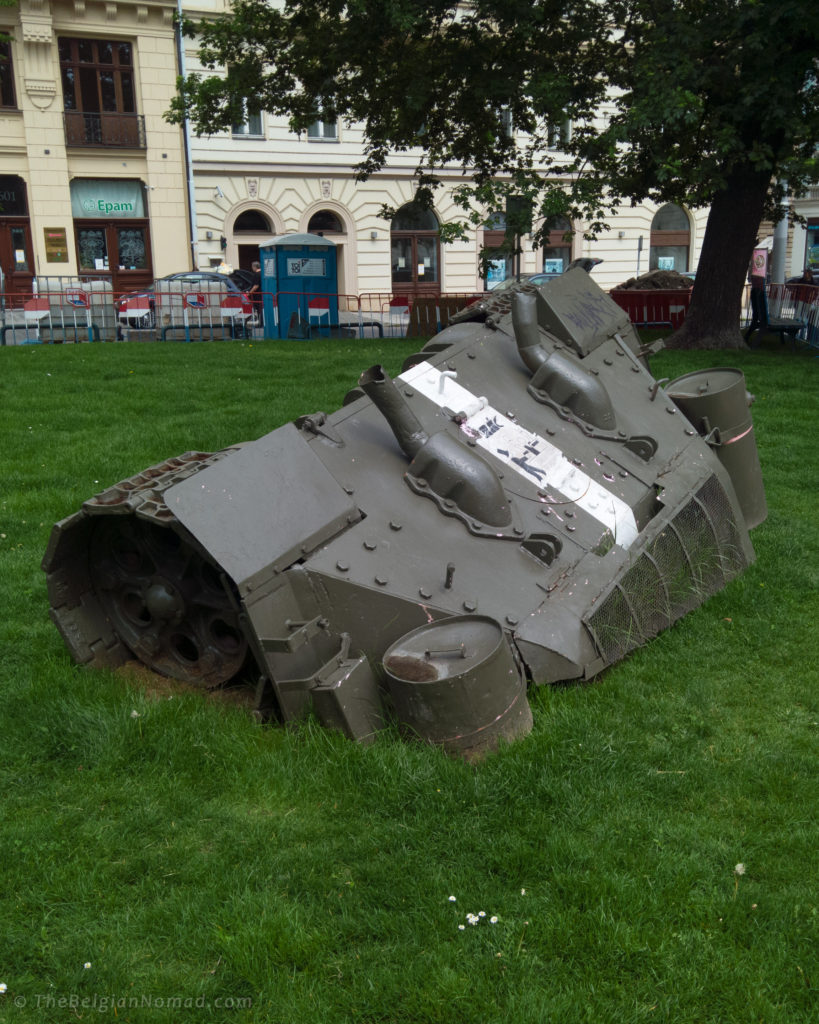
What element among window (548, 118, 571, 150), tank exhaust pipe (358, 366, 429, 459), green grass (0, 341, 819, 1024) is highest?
window (548, 118, 571, 150)

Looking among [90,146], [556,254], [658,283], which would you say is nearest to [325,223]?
[90,146]

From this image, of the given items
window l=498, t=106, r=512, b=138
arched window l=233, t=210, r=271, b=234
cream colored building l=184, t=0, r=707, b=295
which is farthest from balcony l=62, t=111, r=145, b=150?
window l=498, t=106, r=512, b=138

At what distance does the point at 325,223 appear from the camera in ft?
108

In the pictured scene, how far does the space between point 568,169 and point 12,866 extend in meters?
13.3

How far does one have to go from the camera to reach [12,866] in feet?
12.1

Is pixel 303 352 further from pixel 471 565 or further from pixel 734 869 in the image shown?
pixel 734 869

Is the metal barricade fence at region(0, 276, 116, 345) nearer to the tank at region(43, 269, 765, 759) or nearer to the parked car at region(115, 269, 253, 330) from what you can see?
the parked car at region(115, 269, 253, 330)

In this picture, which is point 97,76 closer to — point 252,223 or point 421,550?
point 252,223

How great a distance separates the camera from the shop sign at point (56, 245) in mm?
29925

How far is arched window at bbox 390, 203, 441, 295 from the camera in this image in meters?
34.3

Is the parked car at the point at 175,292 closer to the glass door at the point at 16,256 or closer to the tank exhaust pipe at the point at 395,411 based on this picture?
the glass door at the point at 16,256

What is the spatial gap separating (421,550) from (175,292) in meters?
18.7

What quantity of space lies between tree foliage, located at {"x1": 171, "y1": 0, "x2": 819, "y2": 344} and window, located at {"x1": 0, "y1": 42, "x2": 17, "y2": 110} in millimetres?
15190

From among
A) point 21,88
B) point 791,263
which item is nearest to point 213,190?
point 21,88
